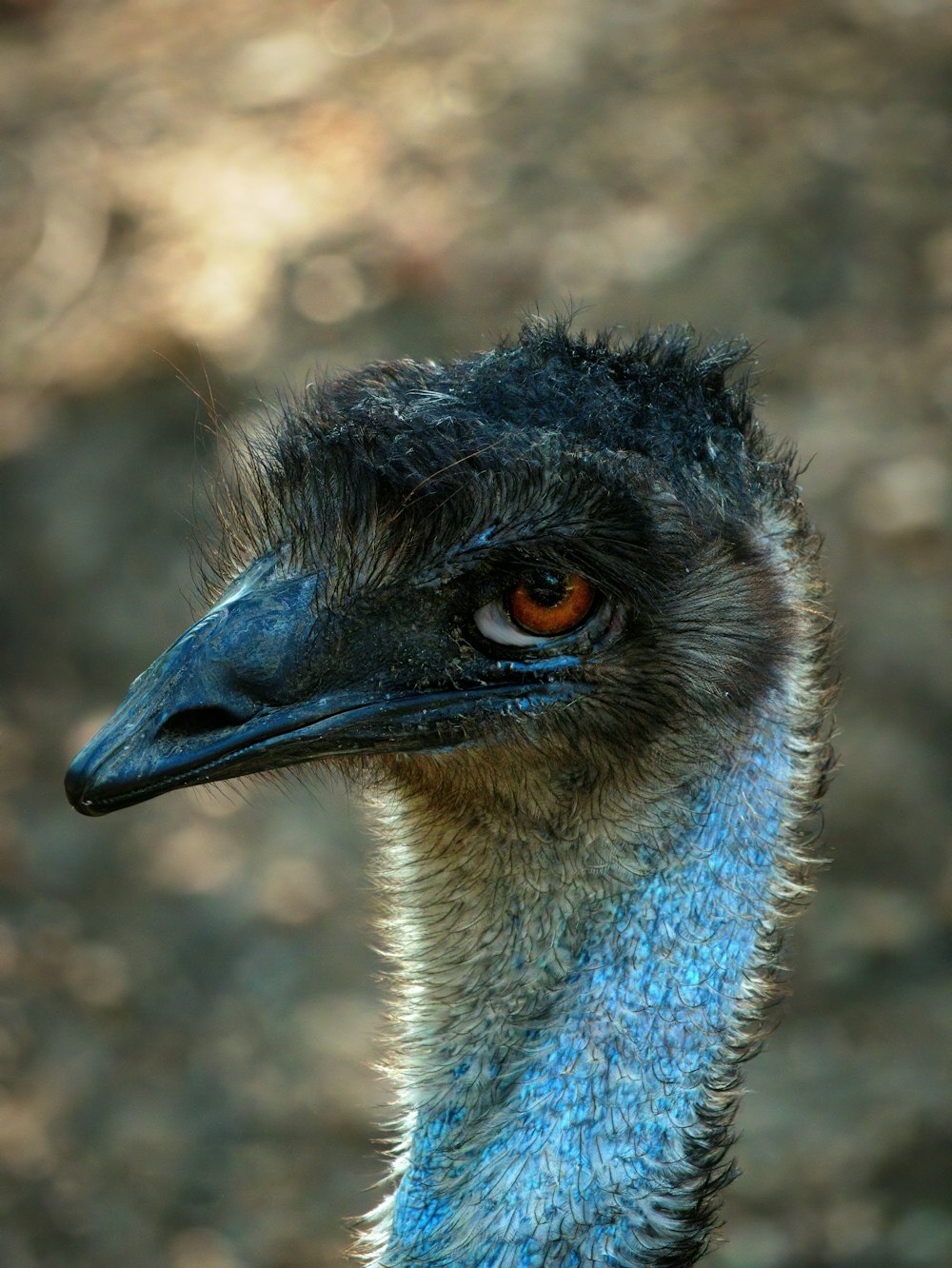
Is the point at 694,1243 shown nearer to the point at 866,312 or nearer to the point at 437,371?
the point at 437,371

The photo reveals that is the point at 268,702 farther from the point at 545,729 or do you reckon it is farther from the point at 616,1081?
the point at 616,1081

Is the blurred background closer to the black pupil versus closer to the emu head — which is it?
the emu head

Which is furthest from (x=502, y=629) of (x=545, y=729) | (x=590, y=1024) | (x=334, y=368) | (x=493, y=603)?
(x=334, y=368)

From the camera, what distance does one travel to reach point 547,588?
214cm

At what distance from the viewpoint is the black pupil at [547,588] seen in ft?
7.00

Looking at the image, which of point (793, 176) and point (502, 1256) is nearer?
point (502, 1256)

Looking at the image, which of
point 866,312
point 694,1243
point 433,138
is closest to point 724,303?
point 866,312

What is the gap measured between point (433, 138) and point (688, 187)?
51.4 inches

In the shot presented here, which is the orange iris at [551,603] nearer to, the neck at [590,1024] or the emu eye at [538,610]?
the emu eye at [538,610]

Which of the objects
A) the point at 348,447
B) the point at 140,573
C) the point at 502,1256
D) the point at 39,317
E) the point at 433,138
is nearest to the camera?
the point at 502,1256

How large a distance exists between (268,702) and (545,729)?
1.26 ft

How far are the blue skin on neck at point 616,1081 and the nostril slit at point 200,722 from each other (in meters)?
0.55

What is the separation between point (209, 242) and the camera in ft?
22.8

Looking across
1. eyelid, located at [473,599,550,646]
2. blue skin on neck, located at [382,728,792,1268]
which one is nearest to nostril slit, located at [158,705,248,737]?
eyelid, located at [473,599,550,646]
